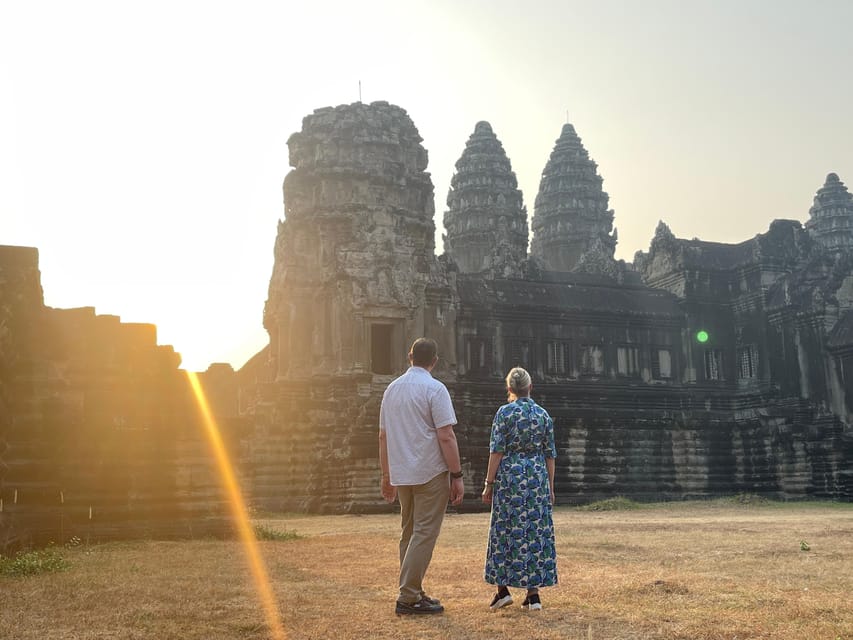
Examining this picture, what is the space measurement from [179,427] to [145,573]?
577 cm

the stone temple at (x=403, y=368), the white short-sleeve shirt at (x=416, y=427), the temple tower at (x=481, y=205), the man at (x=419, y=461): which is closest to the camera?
the man at (x=419, y=461)

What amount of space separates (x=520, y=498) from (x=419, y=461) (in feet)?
2.96

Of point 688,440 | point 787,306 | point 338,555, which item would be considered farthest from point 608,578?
point 787,306

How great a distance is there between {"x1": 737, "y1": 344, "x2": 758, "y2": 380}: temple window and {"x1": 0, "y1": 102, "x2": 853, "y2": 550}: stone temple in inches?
5.8

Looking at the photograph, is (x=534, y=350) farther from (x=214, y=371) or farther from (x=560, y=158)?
(x=560, y=158)

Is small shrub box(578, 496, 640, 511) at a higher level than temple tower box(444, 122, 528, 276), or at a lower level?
lower

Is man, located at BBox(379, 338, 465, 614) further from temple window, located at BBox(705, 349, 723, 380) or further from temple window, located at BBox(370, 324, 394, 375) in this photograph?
temple window, located at BBox(705, 349, 723, 380)

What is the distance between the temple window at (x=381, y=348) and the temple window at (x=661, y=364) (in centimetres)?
1190

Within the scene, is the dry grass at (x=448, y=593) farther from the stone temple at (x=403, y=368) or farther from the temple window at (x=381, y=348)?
the temple window at (x=381, y=348)

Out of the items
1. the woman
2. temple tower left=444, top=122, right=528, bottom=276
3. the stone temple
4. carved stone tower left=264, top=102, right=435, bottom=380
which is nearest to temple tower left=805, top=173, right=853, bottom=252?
temple tower left=444, top=122, right=528, bottom=276

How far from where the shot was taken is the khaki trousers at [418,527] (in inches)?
286

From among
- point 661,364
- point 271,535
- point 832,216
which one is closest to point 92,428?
point 271,535

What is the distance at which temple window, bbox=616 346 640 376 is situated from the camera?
119ft

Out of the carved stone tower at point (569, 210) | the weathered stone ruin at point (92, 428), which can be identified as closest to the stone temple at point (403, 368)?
the weathered stone ruin at point (92, 428)
